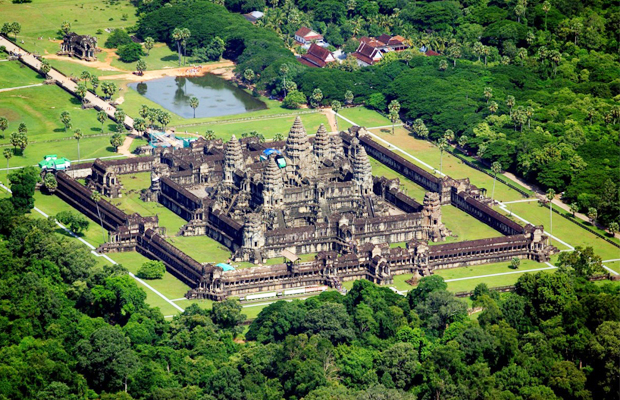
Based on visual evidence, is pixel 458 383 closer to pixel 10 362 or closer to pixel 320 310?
pixel 320 310

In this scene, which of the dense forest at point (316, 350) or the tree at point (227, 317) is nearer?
the dense forest at point (316, 350)

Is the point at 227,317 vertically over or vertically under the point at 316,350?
under

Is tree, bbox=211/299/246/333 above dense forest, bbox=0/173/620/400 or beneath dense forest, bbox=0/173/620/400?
beneath

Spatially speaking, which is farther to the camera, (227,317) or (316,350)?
(227,317)

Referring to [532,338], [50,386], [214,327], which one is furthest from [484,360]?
[50,386]

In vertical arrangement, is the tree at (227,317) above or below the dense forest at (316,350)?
below

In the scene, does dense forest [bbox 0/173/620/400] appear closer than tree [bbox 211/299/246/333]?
Yes

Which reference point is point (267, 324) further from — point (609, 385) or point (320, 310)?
point (609, 385)

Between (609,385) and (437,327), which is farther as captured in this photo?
(437,327)
